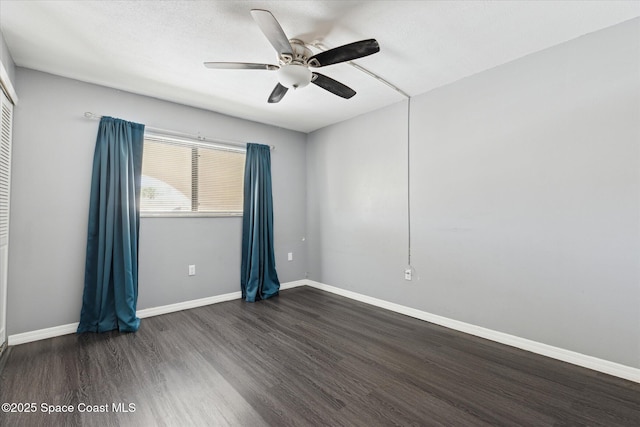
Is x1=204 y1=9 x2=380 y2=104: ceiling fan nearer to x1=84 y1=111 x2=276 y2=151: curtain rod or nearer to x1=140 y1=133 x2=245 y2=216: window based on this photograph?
x1=84 y1=111 x2=276 y2=151: curtain rod

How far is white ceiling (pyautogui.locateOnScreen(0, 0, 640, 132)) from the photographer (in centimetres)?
182

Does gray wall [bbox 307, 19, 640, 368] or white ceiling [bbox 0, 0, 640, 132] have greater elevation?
white ceiling [bbox 0, 0, 640, 132]

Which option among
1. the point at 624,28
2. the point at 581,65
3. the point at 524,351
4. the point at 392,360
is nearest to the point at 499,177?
the point at 581,65

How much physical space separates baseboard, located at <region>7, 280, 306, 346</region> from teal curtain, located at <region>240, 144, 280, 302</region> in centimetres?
28

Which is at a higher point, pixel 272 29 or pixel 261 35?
pixel 261 35

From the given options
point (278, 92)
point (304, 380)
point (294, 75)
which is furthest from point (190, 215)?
point (304, 380)

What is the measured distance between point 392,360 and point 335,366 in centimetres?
45

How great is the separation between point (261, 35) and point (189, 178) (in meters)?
2.04

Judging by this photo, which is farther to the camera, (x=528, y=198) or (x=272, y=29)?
(x=528, y=198)

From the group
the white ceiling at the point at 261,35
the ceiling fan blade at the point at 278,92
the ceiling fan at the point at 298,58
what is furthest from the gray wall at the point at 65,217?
the ceiling fan at the point at 298,58

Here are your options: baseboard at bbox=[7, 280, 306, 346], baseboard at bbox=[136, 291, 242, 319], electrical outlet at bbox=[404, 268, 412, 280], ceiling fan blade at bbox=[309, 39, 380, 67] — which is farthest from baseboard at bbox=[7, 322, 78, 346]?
electrical outlet at bbox=[404, 268, 412, 280]

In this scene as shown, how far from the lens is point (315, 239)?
14.7 ft

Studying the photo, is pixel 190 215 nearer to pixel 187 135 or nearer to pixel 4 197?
pixel 187 135

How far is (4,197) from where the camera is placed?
229 centimetres
